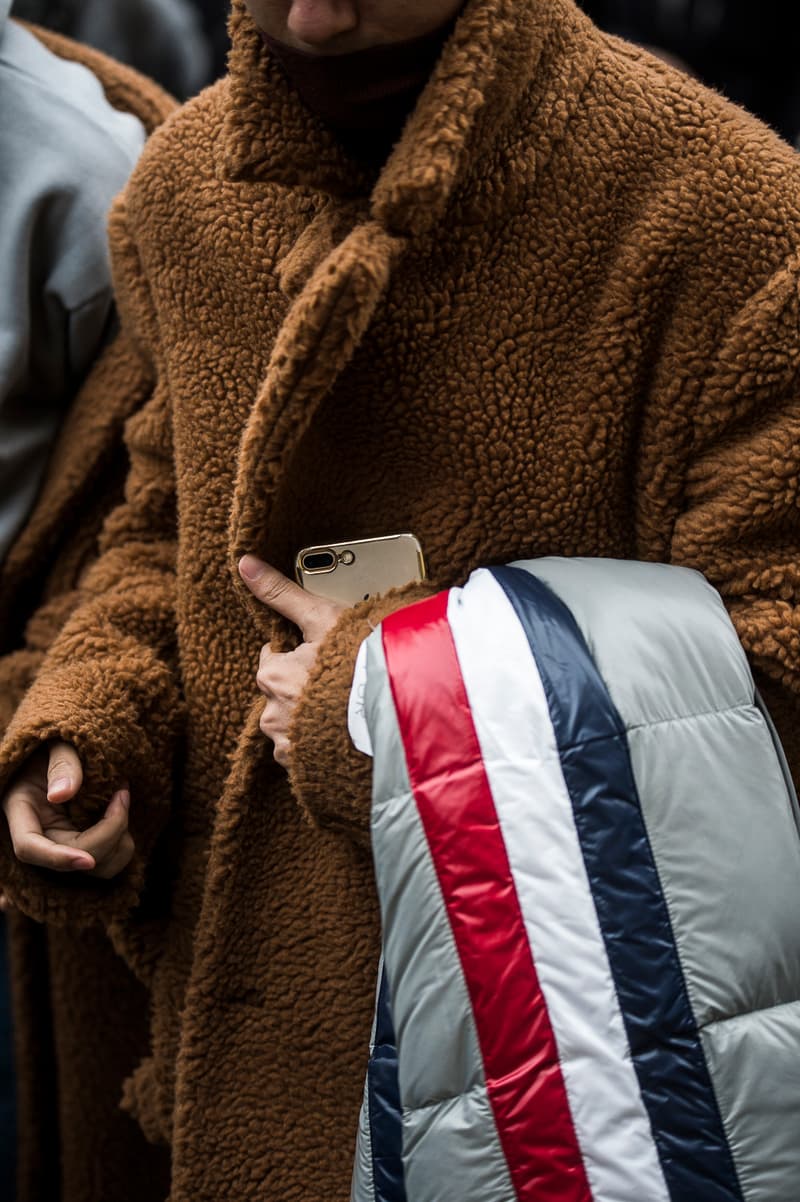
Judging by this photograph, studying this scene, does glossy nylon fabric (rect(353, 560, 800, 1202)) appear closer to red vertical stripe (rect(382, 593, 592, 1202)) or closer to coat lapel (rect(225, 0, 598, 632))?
red vertical stripe (rect(382, 593, 592, 1202))

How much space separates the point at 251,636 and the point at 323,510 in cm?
12

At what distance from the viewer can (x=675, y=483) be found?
2.67 feet

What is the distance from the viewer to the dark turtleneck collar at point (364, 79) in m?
0.74

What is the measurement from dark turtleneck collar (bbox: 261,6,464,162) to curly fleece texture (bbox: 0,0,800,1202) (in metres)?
0.02

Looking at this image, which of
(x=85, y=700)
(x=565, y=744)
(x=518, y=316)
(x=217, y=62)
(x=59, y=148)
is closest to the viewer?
(x=565, y=744)

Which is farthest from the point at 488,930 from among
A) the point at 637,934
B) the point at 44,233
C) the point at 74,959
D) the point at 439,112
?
the point at 44,233

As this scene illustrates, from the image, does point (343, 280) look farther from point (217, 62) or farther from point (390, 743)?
point (217, 62)

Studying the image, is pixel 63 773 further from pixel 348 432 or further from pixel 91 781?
pixel 348 432

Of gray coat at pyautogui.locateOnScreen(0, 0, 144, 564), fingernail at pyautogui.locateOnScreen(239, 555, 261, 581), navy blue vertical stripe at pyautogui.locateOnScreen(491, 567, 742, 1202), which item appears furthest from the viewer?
gray coat at pyautogui.locateOnScreen(0, 0, 144, 564)

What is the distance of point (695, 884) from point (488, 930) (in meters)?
0.12

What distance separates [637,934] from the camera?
68 centimetres

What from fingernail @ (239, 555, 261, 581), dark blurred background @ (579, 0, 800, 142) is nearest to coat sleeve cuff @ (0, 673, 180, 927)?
fingernail @ (239, 555, 261, 581)

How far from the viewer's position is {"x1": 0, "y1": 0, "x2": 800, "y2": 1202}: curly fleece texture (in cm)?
76

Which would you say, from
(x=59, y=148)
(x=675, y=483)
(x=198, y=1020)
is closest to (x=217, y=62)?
(x=59, y=148)
